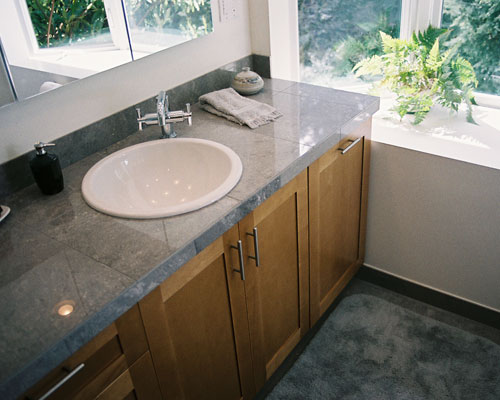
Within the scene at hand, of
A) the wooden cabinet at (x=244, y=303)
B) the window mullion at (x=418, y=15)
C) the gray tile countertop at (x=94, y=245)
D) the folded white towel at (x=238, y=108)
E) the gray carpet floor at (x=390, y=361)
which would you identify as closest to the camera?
the gray tile countertop at (x=94, y=245)

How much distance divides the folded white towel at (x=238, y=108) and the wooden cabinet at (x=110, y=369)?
83 centimetres

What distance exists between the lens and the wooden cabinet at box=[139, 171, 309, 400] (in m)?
1.30

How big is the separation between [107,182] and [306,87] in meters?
0.91

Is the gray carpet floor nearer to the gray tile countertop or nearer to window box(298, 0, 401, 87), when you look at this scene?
the gray tile countertop

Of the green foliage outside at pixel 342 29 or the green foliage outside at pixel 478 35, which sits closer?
the green foliage outside at pixel 478 35

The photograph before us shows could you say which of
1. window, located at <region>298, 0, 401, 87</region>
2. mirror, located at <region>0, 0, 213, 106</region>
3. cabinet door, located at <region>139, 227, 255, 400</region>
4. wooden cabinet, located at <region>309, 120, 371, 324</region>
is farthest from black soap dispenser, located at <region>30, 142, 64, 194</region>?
window, located at <region>298, 0, 401, 87</region>

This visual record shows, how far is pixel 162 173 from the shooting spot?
5.46ft

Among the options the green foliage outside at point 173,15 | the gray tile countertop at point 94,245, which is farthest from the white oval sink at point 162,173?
the green foliage outside at point 173,15

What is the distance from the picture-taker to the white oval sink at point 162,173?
1.51m

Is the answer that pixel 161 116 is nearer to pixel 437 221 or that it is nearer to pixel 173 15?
pixel 173 15

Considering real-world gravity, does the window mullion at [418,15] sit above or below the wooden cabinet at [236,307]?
above

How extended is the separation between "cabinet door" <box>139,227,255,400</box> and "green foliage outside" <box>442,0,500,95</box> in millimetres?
1359

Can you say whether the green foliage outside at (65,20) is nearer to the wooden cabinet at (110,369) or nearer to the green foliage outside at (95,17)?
the green foliage outside at (95,17)

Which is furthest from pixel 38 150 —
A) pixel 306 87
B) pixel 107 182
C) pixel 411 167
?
pixel 411 167
